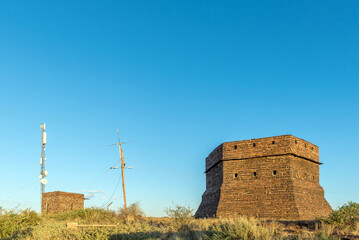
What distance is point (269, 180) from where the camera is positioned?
2788cm

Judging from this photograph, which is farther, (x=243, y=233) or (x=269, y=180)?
(x=269, y=180)

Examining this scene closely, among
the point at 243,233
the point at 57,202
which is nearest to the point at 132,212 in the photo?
the point at 57,202

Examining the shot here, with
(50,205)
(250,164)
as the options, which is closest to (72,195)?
(50,205)

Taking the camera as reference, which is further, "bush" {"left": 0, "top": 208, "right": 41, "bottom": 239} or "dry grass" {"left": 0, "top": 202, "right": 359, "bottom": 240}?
"bush" {"left": 0, "top": 208, "right": 41, "bottom": 239}

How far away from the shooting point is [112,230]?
613 inches

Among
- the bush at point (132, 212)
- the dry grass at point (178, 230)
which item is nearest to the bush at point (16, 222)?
the dry grass at point (178, 230)

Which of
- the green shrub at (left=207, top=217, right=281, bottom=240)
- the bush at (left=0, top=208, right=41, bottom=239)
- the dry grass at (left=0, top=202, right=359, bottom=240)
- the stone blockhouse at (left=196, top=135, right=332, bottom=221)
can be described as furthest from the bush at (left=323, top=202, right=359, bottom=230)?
the bush at (left=0, top=208, right=41, bottom=239)

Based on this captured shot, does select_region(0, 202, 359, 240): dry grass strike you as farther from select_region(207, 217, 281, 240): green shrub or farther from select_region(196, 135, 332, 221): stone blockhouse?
select_region(196, 135, 332, 221): stone blockhouse

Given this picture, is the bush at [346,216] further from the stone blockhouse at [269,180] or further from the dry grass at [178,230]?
the stone blockhouse at [269,180]

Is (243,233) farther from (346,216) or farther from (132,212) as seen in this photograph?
(132,212)

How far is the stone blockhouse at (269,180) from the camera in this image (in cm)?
2664

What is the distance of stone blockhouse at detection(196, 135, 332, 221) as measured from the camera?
2664 cm

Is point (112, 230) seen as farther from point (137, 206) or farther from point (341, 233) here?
point (137, 206)

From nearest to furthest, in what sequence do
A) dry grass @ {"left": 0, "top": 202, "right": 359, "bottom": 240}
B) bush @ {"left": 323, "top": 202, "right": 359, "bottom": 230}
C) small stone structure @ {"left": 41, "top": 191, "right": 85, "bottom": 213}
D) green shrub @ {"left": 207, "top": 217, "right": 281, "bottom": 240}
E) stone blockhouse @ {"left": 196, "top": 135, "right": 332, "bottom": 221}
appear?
green shrub @ {"left": 207, "top": 217, "right": 281, "bottom": 240}, dry grass @ {"left": 0, "top": 202, "right": 359, "bottom": 240}, bush @ {"left": 323, "top": 202, "right": 359, "bottom": 230}, stone blockhouse @ {"left": 196, "top": 135, "right": 332, "bottom": 221}, small stone structure @ {"left": 41, "top": 191, "right": 85, "bottom": 213}
